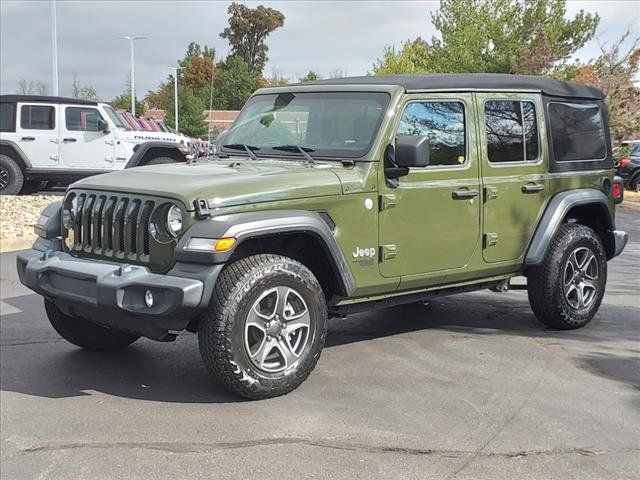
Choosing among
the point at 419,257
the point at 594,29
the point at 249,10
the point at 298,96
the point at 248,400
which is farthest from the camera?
the point at 249,10

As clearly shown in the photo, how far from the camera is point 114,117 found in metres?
15.6

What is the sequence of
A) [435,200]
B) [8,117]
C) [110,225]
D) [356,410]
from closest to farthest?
[356,410] < [110,225] < [435,200] < [8,117]

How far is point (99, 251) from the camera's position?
4.48 m

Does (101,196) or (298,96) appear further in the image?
(298,96)

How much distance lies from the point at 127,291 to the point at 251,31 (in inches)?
3319

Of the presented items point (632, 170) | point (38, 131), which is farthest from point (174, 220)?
point (632, 170)

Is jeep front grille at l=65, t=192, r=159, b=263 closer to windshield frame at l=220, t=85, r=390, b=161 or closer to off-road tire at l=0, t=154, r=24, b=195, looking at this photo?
windshield frame at l=220, t=85, r=390, b=161

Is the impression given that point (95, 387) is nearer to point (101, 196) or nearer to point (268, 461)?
point (101, 196)

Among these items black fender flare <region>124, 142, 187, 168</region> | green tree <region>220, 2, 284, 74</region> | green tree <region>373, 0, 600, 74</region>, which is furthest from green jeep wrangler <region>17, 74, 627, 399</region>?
green tree <region>220, 2, 284, 74</region>

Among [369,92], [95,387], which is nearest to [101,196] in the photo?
[95,387]

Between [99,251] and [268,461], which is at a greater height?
[99,251]

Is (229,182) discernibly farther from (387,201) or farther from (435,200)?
(435,200)

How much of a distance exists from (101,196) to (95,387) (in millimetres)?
1180

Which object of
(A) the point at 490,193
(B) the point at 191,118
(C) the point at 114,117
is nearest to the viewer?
(A) the point at 490,193
